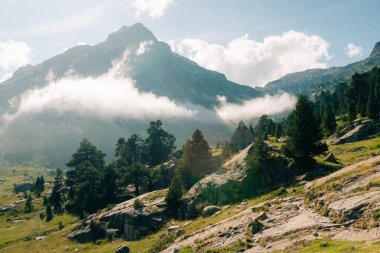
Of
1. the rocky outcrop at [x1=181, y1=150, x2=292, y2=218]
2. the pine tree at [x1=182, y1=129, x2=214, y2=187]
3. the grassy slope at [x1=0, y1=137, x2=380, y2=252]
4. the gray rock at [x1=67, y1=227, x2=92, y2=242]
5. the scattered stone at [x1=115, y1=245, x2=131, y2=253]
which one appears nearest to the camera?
the grassy slope at [x1=0, y1=137, x2=380, y2=252]

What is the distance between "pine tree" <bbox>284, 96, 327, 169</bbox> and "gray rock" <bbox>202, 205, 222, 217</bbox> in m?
18.3

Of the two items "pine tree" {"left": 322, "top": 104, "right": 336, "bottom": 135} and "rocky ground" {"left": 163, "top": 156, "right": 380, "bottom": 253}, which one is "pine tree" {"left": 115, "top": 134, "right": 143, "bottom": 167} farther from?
"rocky ground" {"left": 163, "top": 156, "right": 380, "bottom": 253}

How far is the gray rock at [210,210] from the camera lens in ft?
222

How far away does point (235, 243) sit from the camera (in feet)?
136

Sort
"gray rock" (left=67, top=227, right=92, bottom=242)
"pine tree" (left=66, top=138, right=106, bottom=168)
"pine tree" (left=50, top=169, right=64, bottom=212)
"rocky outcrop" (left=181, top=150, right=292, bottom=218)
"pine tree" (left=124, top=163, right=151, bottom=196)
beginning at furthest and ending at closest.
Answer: "pine tree" (left=66, top=138, right=106, bottom=168) → "pine tree" (left=50, top=169, right=64, bottom=212) → "pine tree" (left=124, top=163, right=151, bottom=196) → "gray rock" (left=67, top=227, right=92, bottom=242) → "rocky outcrop" (left=181, top=150, right=292, bottom=218)

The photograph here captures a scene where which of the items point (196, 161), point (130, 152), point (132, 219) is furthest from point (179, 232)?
point (130, 152)

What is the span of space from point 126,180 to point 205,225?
172 feet

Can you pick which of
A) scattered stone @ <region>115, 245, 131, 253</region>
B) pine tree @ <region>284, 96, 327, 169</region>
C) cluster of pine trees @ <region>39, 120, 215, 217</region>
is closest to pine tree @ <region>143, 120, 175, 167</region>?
cluster of pine trees @ <region>39, 120, 215, 217</region>

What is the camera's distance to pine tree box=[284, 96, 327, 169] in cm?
6888

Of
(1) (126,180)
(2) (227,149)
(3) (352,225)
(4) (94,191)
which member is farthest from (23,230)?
(3) (352,225)

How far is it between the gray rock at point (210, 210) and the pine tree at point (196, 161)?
21.0 metres

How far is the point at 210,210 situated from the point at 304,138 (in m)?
23.2

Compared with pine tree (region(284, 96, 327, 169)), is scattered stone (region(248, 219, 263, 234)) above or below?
below

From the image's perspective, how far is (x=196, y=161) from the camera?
92.6 m
